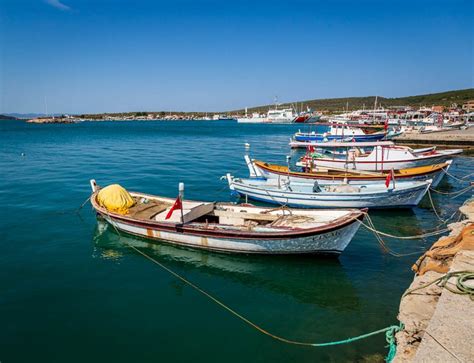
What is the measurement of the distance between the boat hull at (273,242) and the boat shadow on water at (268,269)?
307mm

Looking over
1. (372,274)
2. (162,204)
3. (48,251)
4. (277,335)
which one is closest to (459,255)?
(372,274)

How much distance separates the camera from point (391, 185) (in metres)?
18.9

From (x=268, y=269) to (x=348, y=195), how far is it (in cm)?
817

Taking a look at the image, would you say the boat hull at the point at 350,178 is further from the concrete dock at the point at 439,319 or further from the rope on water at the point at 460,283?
the rope on water at the point at 460,283

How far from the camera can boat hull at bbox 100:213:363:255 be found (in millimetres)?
11891

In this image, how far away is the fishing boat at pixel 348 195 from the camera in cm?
1788

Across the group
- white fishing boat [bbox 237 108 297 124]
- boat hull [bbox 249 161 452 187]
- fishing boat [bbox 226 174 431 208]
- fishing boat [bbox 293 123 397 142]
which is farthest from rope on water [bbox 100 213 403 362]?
white fishing boat [bbox 237 108 297 124]

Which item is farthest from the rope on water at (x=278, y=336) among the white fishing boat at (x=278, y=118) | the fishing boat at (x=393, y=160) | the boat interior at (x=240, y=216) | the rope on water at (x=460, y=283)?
the white fishing boat at (x=278, y=118)

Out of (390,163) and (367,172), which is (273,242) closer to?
(367,172)

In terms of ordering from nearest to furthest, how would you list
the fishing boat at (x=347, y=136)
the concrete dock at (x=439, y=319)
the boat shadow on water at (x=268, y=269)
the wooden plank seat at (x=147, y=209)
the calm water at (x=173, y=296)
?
the concrete dock at (x=439, y=319) < the calm water at (x=173, y=296) < the boat shadow on water at (x=268, y=269) < the wooden plank seat at (x=147, y=209) < the fishing boat at (x=347, y=136)

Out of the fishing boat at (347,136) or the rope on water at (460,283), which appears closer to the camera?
Answer: the rope on water at (460,283)

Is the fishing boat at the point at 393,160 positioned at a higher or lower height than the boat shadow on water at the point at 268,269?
higher

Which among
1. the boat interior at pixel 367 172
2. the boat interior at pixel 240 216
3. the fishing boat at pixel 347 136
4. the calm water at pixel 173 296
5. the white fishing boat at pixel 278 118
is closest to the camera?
the calm water at pixel 173 296

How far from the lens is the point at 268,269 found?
12.0m
